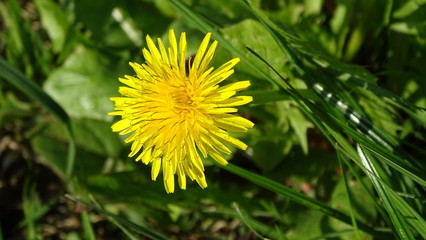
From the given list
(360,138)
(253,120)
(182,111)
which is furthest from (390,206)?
(253,120)

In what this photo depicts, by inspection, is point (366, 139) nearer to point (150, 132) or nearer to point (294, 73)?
point (294, 73)

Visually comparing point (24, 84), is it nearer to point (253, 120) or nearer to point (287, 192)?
point (253, 120)

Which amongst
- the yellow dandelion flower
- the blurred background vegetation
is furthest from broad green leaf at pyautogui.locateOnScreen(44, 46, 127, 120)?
the yellow dandelion flower

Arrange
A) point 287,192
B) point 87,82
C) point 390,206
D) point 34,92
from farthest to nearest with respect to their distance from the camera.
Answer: point 87,82 < point 34,92 < point 287,192 < point 390,206

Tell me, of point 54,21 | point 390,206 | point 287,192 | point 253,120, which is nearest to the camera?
point 390,206

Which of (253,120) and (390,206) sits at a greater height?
(253,120)

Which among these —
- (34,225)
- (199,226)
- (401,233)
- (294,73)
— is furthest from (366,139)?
(34,225)
